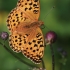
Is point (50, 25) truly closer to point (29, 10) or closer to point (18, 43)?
point (29, 10)

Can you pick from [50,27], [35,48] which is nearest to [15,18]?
[35,48]

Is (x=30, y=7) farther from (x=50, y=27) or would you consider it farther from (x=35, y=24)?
(x=50, y=27)

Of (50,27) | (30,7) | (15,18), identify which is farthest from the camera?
(50,27)

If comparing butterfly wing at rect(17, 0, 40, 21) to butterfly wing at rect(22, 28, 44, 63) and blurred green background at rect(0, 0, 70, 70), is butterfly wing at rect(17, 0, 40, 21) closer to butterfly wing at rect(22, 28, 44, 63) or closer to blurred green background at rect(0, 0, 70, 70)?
butterfly wing at rect(22, 28, 44, 63)

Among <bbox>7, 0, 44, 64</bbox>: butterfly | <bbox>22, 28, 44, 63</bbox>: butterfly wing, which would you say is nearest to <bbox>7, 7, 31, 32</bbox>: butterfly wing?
<bbox>7, 0, 44, 64</bbox>: butterfly

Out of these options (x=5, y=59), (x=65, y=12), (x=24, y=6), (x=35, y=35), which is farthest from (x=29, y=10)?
(x=65, y=12)
